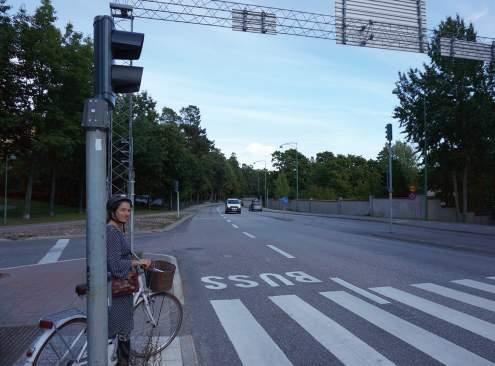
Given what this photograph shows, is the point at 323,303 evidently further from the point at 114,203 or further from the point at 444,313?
the point at 114,203

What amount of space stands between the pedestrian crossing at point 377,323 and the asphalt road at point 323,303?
13 millimetres

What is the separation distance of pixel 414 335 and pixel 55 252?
41.8ft

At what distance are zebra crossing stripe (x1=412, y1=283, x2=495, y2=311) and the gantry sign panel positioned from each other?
10.7m

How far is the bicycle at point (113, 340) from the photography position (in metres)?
3.84

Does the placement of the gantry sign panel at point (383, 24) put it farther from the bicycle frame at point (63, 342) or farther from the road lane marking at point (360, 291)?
Result: the bicycle frame at point (63, 342)

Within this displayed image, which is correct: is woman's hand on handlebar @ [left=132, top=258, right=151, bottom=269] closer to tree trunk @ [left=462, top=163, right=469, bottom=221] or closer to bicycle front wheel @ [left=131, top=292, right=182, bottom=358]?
bicycle front wheel @ [left=131, top=292, right=182, bottom=358]

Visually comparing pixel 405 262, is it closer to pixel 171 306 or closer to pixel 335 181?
pixel 171 306

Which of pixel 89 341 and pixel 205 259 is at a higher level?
pixel 89 341

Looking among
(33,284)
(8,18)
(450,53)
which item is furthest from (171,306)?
(8,18)

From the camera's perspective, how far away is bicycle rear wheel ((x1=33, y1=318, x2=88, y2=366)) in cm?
382

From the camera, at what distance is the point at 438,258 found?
42.0ft

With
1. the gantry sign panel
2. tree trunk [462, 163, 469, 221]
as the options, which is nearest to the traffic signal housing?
the gantry sign panel

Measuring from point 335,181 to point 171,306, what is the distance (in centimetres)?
8425

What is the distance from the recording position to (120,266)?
4148 mm
